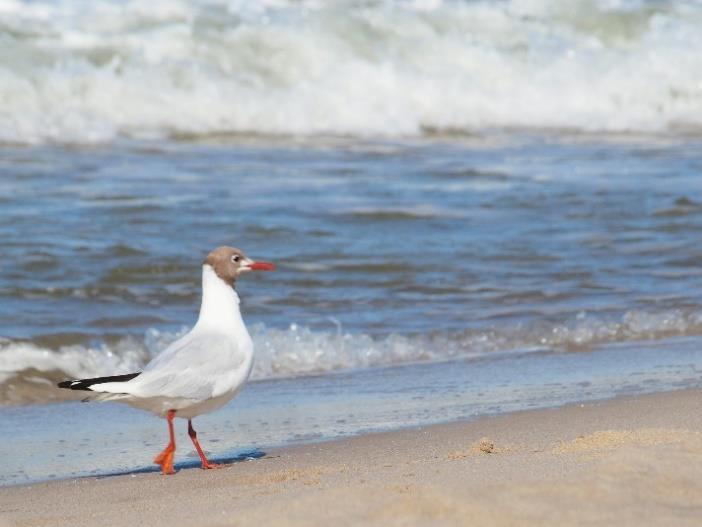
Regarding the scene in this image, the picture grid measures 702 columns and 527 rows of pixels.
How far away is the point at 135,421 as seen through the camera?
5.26 metres

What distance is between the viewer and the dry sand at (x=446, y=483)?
3.09 metres

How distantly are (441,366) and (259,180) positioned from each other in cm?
460

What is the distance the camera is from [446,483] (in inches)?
134

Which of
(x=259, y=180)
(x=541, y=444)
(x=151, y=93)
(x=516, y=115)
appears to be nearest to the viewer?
(x=541, y=444)

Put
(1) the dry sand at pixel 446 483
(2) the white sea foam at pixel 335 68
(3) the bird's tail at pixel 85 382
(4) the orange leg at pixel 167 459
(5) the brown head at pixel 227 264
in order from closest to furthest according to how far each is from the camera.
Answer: (1) the dry sand at pixel 446 483 < (3) the bird's tail at pixel 85 382 < (4) the orange leg at pixel 167 459 < (5) the brown head at pixel 227 264 < (2) the white sea foam at pixel 335 68

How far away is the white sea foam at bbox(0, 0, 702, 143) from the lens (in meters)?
12.8

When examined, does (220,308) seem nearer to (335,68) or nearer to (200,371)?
(200,371)

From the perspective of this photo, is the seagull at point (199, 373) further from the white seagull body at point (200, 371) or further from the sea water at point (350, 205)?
the sea water at point (350, 205)

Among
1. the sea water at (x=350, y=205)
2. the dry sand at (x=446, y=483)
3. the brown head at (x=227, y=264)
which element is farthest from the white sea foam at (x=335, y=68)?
the dry sand at (x=446, y=483)

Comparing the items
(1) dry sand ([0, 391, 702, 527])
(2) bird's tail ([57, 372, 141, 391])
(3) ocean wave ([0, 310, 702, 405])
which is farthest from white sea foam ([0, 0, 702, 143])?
(1) dry sand ([0, 391, 702, 527])

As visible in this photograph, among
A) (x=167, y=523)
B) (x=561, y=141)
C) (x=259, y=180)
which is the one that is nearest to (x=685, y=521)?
(x=167, y=523)

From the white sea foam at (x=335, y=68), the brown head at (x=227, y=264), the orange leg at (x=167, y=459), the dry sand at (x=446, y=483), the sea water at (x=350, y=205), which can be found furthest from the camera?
the white sea foam at (x=335, y=68)

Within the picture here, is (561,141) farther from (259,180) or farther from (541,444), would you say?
(541,444)

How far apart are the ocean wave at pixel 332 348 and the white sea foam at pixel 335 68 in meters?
5.88
